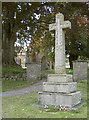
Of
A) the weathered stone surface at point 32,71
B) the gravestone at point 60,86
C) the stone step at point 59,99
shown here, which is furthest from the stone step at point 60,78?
the weathered stone surface at point 32,71

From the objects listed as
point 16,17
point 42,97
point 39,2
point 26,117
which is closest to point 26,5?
point 39,2

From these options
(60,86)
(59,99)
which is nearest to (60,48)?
(60,86)

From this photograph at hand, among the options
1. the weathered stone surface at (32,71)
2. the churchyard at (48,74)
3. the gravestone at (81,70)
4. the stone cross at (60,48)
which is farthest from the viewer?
the weathered stone surface at (32,71)

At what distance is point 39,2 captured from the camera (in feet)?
49.1

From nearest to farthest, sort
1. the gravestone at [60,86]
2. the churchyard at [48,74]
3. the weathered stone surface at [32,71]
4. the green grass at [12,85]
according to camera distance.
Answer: the churchyard at [48,74] → the gravestone at [60,86] → the green grass at [12,85] → the weathered stone surface at [32,71]

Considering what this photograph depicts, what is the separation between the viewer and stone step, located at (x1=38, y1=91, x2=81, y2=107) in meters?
5.84

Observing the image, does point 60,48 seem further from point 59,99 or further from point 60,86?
point 59,99

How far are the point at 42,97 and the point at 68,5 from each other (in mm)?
11614

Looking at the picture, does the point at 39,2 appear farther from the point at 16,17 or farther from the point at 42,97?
the point at 42,97

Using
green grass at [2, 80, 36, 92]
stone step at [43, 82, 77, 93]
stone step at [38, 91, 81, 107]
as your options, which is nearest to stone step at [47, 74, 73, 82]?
stone step at [43, 82, 77, 93]

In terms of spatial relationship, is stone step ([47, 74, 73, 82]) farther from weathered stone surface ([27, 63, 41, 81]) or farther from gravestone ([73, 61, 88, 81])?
weathered stone surface ([27, 63, 41, 81])

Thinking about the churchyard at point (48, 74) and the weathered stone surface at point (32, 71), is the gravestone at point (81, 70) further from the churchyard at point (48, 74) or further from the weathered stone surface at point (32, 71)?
the weathered stone surface at point (32, 71)

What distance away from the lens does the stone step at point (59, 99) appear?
5840mm

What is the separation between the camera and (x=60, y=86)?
6117 millimetres
